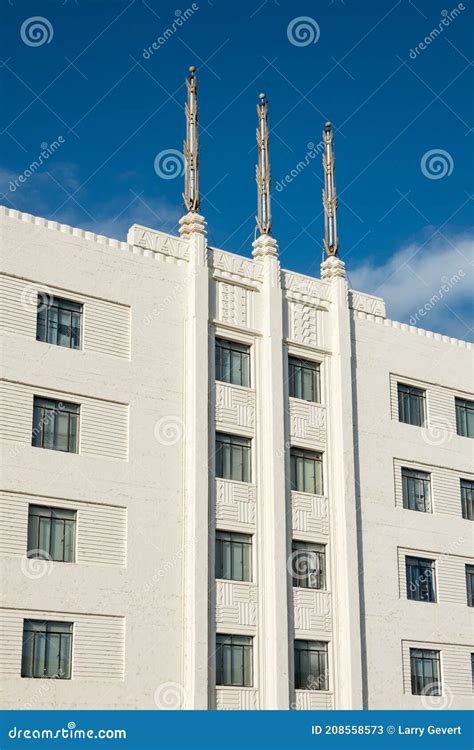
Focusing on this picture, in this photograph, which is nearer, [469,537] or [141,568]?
[141,568]

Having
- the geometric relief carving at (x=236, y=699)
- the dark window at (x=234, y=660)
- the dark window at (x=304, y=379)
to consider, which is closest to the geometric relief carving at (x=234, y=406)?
the dark window at (x=304, y=379)

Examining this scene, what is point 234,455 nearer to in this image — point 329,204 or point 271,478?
point 271,478

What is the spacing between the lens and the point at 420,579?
3559 cm

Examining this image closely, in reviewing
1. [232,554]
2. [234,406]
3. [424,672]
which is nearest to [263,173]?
[234,406]

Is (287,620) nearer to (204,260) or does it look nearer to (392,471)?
(392,471)

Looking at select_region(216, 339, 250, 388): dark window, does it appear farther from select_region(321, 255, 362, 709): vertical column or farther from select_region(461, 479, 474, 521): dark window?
select_region(461, 479, 474, 521): dark window

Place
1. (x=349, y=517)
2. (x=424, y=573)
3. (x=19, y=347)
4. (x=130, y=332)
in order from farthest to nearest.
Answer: (x=424, y=573)
(x=349, y=517)
(x=130, y=332)
(x=19, y=347)

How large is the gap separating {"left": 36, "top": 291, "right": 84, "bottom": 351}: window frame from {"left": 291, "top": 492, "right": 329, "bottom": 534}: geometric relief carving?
8.06m

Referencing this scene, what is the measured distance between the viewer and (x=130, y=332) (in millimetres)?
31250

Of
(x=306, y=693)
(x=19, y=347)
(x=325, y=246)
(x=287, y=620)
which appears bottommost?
(x=306, y=693)

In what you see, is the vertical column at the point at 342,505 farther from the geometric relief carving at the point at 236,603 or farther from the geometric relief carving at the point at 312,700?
the geometric relief carving at the point at 236,603

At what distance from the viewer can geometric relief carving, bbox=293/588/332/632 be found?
105 ft

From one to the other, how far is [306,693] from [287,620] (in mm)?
2162

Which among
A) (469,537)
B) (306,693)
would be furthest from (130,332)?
(469,537)
